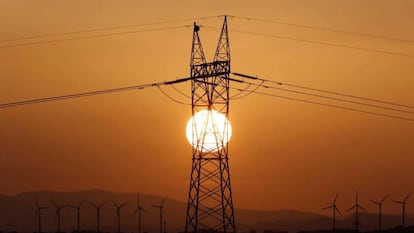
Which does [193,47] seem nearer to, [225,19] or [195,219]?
[225,19]

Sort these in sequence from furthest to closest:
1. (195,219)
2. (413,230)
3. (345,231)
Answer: (345,231), (413,230), (195,219)

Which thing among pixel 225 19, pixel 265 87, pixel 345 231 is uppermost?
pixel 225 19

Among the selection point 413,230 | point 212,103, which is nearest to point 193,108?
point 212,103

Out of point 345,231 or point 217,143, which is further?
point 345,231

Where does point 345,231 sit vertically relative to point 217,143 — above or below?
below

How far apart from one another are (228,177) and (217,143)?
392cm

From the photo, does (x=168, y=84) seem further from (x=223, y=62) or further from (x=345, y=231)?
(x=345, y=231)

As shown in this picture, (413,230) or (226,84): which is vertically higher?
(226,84)

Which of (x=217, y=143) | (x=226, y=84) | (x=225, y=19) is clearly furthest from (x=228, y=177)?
(x=225, y=19)

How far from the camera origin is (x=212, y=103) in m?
94.6

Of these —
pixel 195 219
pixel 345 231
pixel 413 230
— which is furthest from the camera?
pixel 345 231

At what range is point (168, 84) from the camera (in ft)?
306

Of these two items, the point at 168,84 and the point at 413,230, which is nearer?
the point at 168,84

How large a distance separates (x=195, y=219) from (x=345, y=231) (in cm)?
9684
